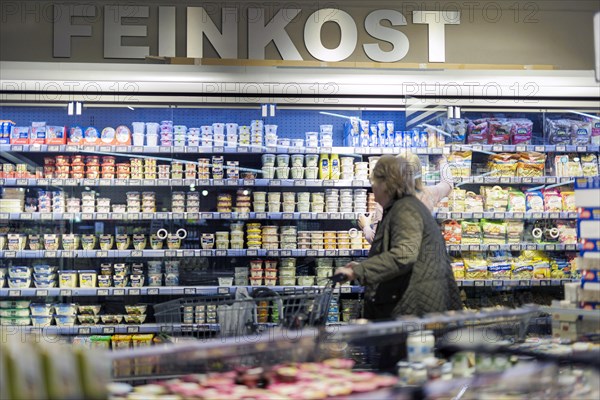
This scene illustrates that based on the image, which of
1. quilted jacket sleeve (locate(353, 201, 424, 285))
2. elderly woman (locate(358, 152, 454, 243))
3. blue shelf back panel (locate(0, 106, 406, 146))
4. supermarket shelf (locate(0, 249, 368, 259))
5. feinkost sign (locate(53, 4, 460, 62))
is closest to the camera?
quilted jacket sleeve (locate(353, 201, 424, 285))

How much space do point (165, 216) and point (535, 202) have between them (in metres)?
2.99

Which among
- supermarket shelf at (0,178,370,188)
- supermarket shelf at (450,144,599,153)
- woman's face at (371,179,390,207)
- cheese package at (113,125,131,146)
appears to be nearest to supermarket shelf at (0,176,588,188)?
supermarket shelf at (0,178,370,188)

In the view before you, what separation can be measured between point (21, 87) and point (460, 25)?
396 centimetres

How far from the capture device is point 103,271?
538cm

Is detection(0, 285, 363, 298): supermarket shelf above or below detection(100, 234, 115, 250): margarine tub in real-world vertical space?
below

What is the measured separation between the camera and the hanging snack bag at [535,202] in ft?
18.2

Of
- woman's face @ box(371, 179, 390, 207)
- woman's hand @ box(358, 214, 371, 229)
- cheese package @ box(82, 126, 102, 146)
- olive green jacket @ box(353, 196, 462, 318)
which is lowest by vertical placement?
olive green jacket @ box(353, 196, 462, 318)

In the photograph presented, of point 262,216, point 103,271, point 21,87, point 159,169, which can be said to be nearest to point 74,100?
point 21,87

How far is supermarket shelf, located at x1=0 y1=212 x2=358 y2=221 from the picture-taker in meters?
5.26

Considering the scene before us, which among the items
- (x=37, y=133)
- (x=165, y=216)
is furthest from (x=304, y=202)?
(x=37, y=133)

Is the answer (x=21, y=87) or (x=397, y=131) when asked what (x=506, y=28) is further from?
(x=21, y=87)

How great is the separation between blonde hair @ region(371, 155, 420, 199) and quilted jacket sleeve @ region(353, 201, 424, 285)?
0.13 meters

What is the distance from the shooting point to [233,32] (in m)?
6.19

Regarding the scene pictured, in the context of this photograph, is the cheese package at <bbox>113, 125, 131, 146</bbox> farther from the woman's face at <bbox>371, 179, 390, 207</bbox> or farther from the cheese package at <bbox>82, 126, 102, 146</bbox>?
the woman's face at <bbox>371, 179, 390, 207</bbox>
